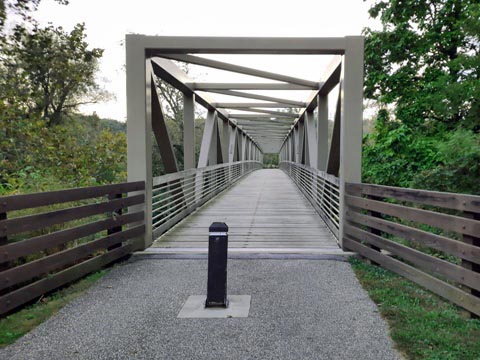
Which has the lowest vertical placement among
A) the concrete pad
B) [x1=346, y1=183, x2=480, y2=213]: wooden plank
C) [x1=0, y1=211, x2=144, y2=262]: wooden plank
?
the concrete pad

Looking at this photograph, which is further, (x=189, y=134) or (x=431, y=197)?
(x=189, y=134)

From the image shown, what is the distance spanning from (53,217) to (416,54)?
1144 cm

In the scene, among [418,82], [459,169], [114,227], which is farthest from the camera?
[418,82]

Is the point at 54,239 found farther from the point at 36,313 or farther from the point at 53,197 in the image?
the point at 36,313

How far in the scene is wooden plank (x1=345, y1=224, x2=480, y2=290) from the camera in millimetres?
3365

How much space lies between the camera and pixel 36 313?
3520mm

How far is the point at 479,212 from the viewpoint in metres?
3.31

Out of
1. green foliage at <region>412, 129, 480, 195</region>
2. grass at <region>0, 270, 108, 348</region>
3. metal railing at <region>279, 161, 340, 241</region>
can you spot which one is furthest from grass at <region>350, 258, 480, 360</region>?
green foliage at <region>412, 129, 480, 195</region>

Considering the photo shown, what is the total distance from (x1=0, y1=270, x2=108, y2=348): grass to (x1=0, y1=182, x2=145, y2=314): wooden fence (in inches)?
3.3

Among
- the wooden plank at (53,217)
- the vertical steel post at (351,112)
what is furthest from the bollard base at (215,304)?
the vertical steel post at (351,112)

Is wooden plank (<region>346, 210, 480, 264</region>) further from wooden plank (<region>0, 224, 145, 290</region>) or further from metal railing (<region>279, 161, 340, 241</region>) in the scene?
wooden plank (<region>0, 224, 145, 290</region>)

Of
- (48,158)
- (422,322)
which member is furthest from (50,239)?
(48,158)

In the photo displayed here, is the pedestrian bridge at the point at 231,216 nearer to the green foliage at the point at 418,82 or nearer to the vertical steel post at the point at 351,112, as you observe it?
the vertical steel post at the point at 351,112

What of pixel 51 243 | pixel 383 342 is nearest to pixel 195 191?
pixel 51 243
